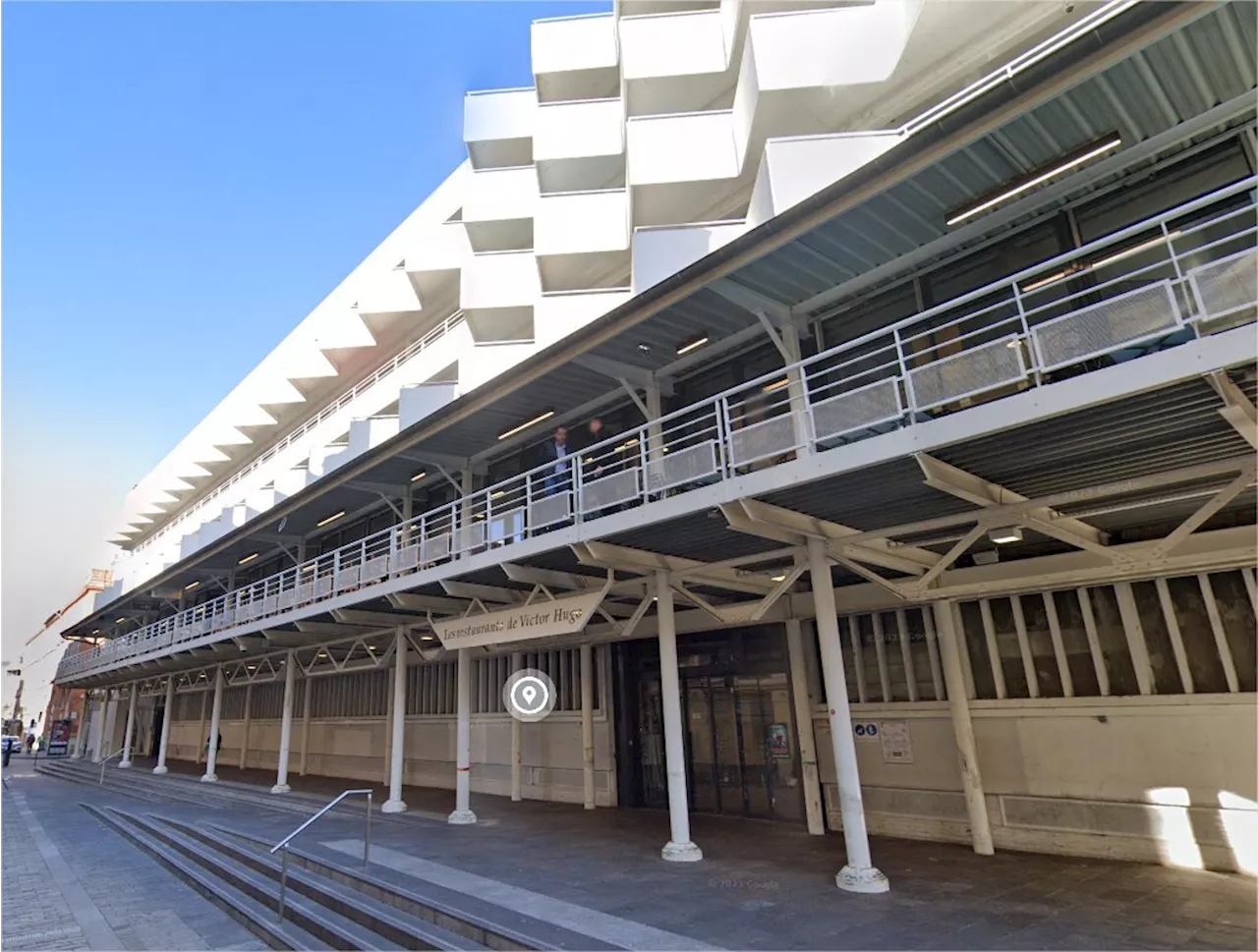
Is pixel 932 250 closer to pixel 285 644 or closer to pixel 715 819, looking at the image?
pixel 715 819

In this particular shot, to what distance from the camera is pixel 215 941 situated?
737 centimetres

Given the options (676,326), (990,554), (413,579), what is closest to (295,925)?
(413,579)

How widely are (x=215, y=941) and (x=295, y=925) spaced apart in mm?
780

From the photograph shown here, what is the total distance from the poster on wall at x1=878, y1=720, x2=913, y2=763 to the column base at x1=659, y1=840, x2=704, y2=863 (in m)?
3.13

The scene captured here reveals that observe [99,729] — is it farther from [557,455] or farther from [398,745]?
[557,455]

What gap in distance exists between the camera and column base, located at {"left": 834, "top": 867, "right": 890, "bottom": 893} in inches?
277

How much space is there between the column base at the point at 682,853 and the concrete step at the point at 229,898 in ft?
13.1

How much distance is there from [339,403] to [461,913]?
63.6ft

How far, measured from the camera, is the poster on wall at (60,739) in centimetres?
4667

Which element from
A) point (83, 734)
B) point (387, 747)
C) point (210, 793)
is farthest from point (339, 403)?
point (83, 734)

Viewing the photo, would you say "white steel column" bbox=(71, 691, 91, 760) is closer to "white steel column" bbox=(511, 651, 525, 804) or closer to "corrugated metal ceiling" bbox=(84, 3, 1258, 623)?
"white steel column" bbox=(511, 651, 525, 804)

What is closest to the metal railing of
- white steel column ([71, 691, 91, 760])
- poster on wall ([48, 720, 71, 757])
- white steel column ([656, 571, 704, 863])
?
white steel column ([656, 571, 704, 863])

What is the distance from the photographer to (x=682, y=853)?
8727 mm

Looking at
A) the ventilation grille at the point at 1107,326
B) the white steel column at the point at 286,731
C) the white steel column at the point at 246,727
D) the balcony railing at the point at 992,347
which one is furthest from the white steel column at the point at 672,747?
the white steel column at the point at 246,727
